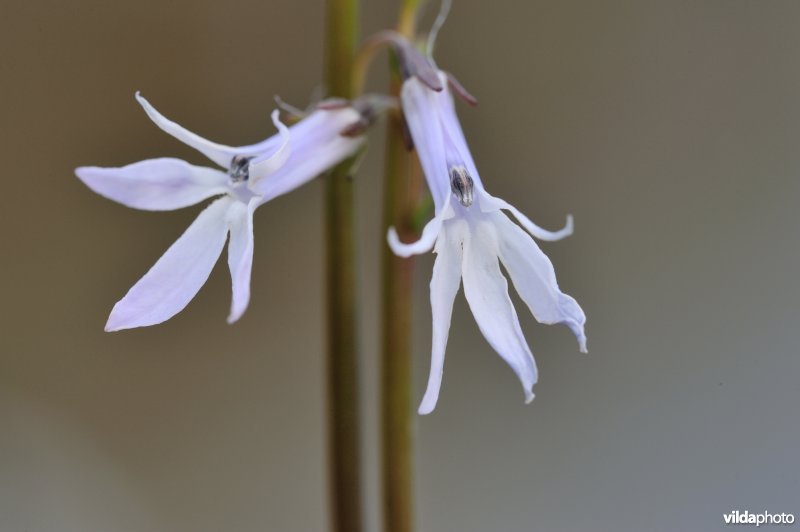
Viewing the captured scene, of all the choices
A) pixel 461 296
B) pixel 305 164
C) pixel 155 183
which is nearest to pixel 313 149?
pixel 305 164

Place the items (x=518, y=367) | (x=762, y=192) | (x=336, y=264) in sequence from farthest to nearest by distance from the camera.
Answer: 1. (x=762, y=192)
2. (x=336, y=264)
3. (x=518, y=367)

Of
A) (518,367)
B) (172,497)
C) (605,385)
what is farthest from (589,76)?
(172,497)

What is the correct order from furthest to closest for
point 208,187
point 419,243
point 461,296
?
point 461,296 < point 208,187 < point 419,243

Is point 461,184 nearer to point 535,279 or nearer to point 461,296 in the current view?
point 535,279

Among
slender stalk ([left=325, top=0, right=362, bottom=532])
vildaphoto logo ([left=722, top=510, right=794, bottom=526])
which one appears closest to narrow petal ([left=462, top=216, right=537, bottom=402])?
slender stalk ([left=325, top=0, right=362, bottom=532])

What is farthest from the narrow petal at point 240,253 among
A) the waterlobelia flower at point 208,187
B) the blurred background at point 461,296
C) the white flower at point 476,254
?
the blurred background at point 461,296

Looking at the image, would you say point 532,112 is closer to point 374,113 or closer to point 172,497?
point 374,113
